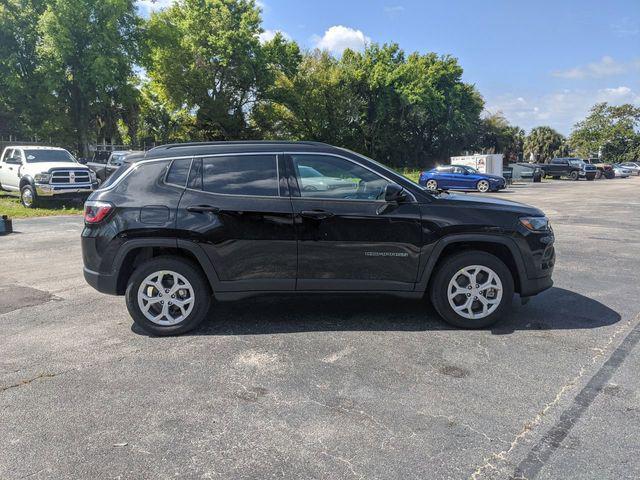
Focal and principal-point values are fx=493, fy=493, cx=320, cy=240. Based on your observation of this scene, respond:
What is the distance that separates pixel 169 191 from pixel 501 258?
3.36m

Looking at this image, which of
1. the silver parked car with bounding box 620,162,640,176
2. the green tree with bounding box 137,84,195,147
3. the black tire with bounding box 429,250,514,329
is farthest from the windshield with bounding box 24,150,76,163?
the silver parked car with bounding box 620,162,640,176

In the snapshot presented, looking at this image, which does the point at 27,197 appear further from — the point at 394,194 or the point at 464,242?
the point at 464,242

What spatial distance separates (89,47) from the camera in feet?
91.5

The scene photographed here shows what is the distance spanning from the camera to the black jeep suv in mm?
4688

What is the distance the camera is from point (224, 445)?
3.00m

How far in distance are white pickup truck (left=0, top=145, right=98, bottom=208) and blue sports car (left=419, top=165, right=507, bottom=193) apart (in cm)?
1781

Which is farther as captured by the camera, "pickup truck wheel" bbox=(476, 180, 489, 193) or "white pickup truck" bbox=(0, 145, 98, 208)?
"pickup truck wheel" bbox=(476, 180, 489, 193)

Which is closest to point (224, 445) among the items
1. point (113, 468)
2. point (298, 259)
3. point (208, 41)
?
point (113, 468)

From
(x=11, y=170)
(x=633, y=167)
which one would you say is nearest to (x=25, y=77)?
(x=11, y=170)

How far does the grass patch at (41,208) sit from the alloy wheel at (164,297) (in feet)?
38.0

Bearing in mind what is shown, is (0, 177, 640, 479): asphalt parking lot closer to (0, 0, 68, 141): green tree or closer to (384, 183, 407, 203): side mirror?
(384, 183, 407, 203): side mirror

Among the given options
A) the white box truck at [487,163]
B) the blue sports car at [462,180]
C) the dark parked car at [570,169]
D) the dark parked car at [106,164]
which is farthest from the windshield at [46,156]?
the dark parked car at [570,169]

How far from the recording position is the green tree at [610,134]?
73062 mm

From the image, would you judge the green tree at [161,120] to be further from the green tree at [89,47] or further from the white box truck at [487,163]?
the white box truck at [487,163]
